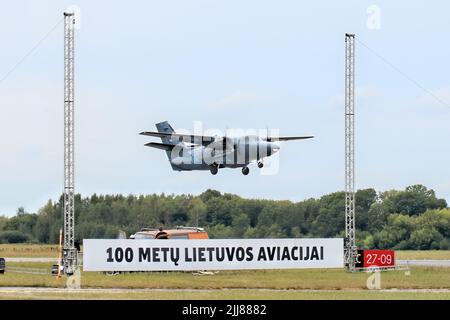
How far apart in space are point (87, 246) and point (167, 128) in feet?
96.3

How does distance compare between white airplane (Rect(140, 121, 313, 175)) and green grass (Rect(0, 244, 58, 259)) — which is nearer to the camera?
white airplane (Rect(140, 121, 313, 175))

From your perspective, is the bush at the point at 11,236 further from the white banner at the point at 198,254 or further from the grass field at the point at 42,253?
the white banner at the point at 198,254

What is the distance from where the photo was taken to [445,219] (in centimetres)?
8000

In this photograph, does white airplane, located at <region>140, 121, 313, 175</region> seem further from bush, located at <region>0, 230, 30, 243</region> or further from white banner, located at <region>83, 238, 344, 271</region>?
white banner, located at <region>83, 238, 344, 271</region>

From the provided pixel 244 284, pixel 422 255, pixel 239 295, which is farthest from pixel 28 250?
pixel 239 295

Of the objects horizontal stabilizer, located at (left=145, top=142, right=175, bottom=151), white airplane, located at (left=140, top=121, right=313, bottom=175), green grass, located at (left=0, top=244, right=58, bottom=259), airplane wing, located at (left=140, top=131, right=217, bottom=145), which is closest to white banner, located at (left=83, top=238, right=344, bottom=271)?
white airplane, located at (left=140, top=121, right=313, bottom=175)

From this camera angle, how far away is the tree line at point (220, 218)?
210ft

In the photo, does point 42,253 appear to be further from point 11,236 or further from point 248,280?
point 248,280

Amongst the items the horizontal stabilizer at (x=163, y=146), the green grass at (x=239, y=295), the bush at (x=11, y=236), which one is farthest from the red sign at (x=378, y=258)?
the bush at (x=11, y=236)

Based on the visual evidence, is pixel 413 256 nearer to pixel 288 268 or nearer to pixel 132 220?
pixel 132 220

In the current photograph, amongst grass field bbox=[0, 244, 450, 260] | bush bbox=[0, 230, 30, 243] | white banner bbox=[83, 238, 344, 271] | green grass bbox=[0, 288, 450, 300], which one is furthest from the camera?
bush bbox=[0, 230, 30, 243]

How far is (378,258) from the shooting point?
5088cm

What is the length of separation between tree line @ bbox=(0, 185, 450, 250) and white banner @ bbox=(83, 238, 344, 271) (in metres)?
18.7

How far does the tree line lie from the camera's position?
210 feet
